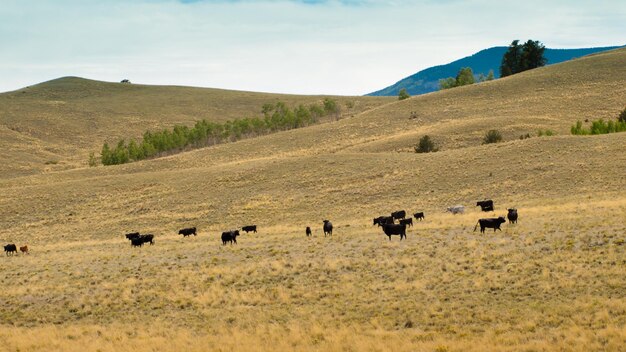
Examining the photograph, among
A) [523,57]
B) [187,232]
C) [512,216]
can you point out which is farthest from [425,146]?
[523,57]

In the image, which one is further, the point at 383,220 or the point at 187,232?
the point at 187,232

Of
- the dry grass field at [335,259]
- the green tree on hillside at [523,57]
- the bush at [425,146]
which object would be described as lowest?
the dry grass field at [335,259]

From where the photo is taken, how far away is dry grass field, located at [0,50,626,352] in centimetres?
2002

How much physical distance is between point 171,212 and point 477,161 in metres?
30.3

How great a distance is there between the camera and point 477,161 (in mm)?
63938

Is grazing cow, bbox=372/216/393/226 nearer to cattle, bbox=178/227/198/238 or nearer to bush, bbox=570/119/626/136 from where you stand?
cattle, bbox=178/227/198/238

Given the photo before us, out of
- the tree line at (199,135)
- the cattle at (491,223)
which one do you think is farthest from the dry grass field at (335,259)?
the tree line at (199,135)

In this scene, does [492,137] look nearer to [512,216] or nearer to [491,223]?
[512,216]

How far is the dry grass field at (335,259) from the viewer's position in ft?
65.7

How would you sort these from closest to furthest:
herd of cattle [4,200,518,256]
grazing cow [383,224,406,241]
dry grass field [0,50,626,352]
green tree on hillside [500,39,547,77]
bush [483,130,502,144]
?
dry grass field [0,50,626,352] → herd of cattle [4,200,518,256] → grazing cow [383,224,406,241] → bush [483,130,502,144] → green tree on hillside [500,39,547,77]

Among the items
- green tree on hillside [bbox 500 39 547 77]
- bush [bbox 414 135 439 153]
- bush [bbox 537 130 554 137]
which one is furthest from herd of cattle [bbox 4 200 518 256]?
green tree on hillside [bbox 500 39 547 77]

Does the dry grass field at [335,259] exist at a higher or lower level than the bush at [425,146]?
lower

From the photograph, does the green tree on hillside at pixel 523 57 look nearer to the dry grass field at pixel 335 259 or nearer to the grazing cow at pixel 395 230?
the dry grass field at pixel 335 259

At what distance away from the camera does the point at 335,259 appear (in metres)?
29.1
